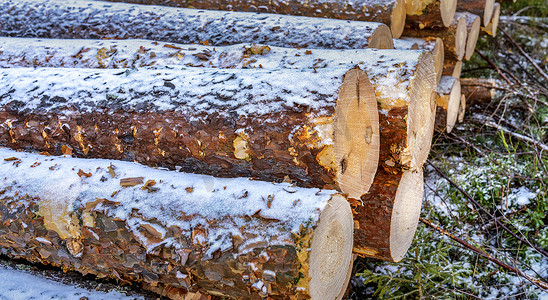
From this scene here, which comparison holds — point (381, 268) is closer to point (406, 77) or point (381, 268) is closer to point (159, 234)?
point (406, 77)

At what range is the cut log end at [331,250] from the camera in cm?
143

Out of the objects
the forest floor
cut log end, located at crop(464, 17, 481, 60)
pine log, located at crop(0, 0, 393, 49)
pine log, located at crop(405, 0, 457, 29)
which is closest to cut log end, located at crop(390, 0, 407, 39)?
pine log, located at crop(405, 0, 457, 29)

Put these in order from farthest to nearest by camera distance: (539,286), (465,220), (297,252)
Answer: (465,220) → (539,286) → (297,252)

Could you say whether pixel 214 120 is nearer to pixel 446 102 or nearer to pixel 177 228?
pixel 177 228

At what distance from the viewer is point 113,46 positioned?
104 inches

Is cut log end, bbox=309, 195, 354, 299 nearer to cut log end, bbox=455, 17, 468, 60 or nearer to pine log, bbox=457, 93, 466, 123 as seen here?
cut log end, bbox=455, 17, 468, 60

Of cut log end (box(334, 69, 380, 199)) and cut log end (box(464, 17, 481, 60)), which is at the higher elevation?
cut log end (box(334, 69, 380, 199))

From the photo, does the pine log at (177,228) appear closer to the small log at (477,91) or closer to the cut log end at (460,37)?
the cut log end at (460,37)

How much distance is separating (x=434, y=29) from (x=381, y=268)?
6.63 feet

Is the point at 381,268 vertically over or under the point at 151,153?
under

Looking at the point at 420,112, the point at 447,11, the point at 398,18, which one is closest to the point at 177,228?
the point at 420,112

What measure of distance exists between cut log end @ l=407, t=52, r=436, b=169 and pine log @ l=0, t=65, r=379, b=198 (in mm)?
207

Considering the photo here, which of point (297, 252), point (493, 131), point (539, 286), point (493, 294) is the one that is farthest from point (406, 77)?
point (493, 131)

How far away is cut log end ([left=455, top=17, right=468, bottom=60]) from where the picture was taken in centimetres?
369
